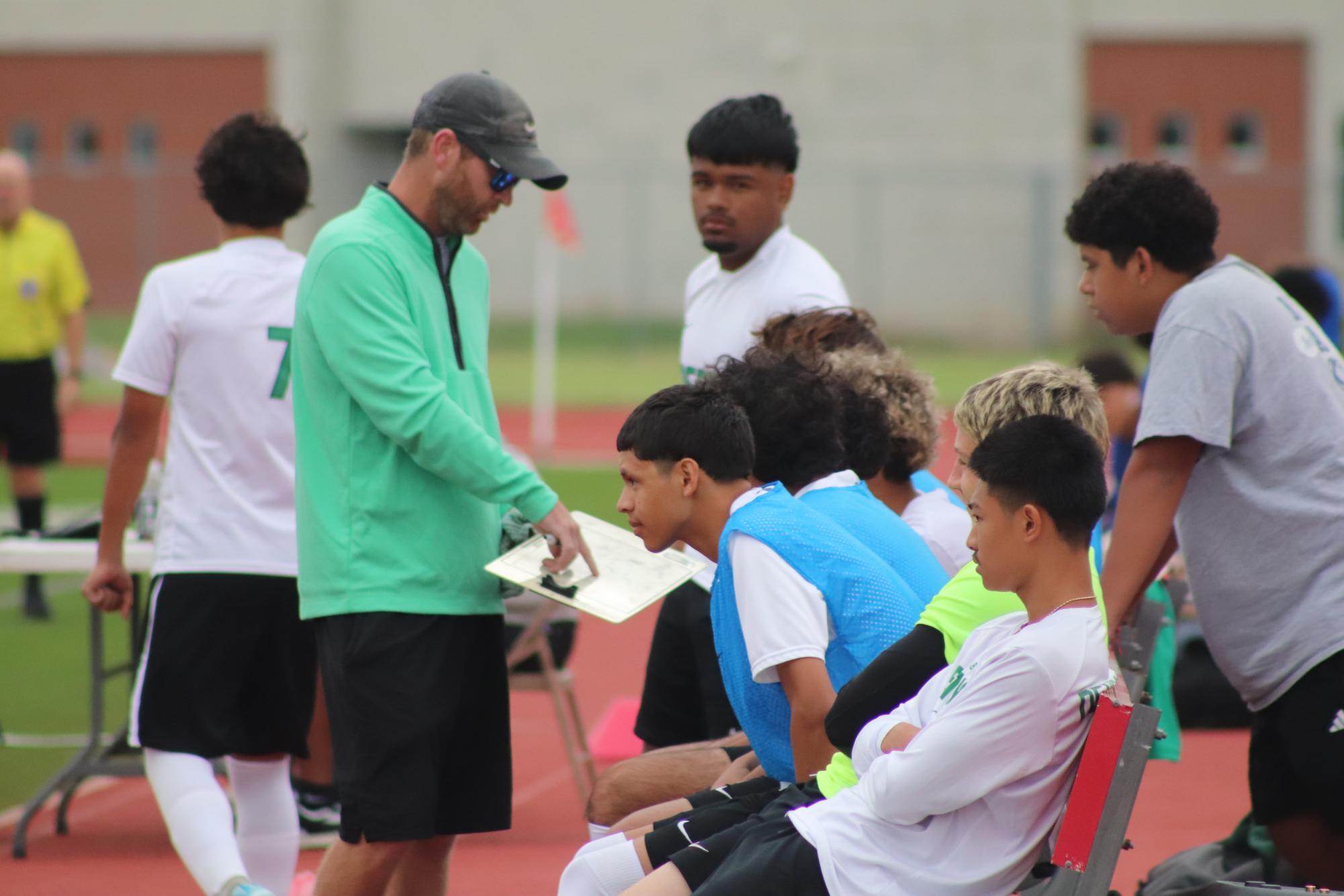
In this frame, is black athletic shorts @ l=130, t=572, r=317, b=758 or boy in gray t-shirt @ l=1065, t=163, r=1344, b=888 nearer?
boy in gray t-shirt @ l=1065, t=163, r=1344, b=888

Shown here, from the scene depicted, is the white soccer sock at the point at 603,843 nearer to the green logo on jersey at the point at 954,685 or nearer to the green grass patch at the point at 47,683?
the green logo on jersey at the point at 954,685

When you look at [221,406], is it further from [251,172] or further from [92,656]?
[92,656]

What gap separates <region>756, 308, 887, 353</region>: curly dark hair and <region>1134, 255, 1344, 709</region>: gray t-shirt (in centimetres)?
85

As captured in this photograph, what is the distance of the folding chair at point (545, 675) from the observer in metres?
5.04

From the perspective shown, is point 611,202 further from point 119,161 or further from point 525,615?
point 525,615

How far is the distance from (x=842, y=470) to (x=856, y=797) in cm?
85

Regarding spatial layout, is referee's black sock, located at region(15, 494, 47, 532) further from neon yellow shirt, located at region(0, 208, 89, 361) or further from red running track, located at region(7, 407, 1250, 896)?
red running track, located at region(7, 407, 1250, 896)

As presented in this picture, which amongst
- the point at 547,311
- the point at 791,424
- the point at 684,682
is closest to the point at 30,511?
the point at 684,682

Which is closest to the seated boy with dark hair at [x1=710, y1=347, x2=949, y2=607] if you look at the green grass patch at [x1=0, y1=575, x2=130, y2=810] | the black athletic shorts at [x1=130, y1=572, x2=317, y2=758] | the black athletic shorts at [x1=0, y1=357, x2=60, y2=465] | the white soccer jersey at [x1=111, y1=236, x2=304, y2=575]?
the white soccer jersey at [x1=111, y1=236, x2=304, y2=575]

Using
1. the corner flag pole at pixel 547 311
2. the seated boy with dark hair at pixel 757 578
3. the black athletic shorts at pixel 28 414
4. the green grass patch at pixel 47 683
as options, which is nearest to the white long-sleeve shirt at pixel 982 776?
the seated boy with dark hair at pixel 757 578

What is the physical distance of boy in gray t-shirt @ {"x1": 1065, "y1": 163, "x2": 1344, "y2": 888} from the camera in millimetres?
3285

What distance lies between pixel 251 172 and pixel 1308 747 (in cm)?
291

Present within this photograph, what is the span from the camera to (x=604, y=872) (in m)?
2.94

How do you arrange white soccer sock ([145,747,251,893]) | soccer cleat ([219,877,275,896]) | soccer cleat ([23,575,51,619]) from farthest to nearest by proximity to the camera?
1. soccer cleat ([23,575,51,619])
2. white soccer sock ([145,747,251,893])
3. soccer cleat ([219,877,275,896])
